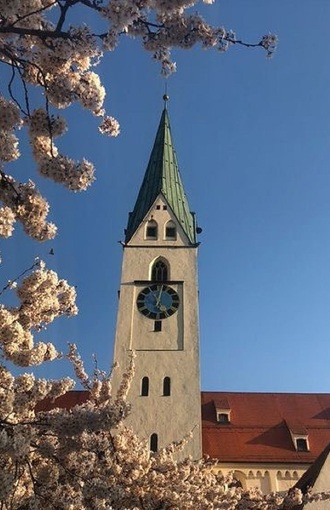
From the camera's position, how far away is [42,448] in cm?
500

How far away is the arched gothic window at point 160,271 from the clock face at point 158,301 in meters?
0.48

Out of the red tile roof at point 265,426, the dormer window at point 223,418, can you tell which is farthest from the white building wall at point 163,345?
the dormer window at point 223,418

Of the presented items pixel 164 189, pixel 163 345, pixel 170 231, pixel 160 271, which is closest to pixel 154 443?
pixel 163 345

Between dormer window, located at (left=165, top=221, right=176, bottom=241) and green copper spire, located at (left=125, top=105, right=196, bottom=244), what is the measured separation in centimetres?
38

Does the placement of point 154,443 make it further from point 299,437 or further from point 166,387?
point 299,437

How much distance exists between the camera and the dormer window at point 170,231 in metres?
23.8

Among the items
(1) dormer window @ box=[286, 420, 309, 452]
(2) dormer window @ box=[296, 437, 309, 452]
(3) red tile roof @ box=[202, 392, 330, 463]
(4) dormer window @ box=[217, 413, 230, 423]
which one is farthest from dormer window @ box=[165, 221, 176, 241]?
(2) dormer window @ box=[296, 437, 309, 452]

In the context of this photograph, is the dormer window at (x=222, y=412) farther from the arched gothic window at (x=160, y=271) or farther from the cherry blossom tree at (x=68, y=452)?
Answer: the cherry blossom tree at (x=68, y=452)

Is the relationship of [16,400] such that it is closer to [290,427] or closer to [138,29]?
[138,29]

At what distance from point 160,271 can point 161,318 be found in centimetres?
243

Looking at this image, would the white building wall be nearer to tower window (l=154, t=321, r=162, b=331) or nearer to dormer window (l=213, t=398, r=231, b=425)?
tower window (l=154, t=321, r=162, b=331)

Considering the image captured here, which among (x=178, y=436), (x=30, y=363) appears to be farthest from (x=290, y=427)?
(x=30, y=363)

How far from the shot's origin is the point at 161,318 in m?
20.9

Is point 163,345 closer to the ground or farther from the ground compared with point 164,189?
closer to the ground
